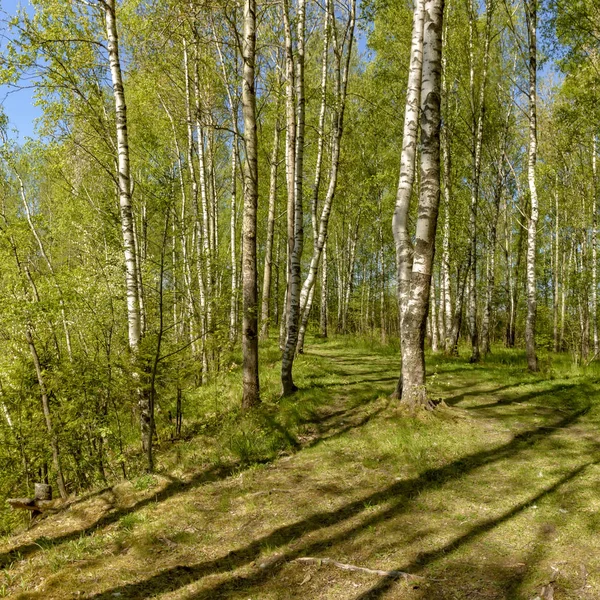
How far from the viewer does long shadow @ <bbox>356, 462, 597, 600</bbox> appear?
3.43 meters

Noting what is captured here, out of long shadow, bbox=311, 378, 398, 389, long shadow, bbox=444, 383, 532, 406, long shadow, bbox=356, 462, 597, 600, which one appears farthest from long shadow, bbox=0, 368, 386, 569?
long shadow, bbox=356, 462, 597, 600

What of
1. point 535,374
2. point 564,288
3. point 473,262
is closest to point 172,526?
point 535,374

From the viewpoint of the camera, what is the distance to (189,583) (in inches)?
152

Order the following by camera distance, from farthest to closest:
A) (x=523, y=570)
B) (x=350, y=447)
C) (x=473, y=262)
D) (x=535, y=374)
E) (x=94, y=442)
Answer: (x=473, y=262) → (x=535, y=374) → (x=94, y=442) → (x=350, y=447) → (x=523, y=570)

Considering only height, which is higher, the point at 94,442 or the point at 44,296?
the point at 44,296

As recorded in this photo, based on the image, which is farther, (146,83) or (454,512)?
(146,83)

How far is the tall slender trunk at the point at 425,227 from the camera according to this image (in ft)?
23.0

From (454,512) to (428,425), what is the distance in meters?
2.18

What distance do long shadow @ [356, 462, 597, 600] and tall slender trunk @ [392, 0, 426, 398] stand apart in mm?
2881

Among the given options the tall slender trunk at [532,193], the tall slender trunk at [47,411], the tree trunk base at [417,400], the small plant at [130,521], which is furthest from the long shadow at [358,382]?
the tall slender trunk at [47,411]

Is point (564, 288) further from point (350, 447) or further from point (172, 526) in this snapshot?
point (172, 526)

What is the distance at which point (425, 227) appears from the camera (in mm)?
7066

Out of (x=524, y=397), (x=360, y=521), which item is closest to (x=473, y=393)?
(x=524, y=397)

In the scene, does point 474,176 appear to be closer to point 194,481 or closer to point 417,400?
point 417,400
